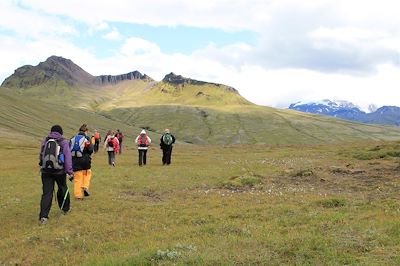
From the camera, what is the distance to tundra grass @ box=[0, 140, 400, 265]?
11891 mm

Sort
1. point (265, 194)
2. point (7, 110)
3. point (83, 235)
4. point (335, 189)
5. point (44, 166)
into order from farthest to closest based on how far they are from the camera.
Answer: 1. point (7, 110)
2. point (335, 189)
3. point (265, 194)
4. point (44, 166)
5. point (83, 235)

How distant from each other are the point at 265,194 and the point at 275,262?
12590 mm

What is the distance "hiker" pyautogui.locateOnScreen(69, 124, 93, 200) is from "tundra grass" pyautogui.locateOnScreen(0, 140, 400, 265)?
35.6 inches

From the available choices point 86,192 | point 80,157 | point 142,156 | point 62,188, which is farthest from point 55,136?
point 142,156

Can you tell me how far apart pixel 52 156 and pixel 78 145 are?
4.56 metres

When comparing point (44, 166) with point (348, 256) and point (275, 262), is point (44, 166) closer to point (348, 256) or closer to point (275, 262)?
point (275, 262)

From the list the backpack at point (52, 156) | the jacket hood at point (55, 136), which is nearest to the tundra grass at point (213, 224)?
the backpack at point (52, 156)

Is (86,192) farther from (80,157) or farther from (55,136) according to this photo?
(55,136)

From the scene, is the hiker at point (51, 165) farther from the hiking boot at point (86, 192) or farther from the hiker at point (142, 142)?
the hiker at point (142, 142)

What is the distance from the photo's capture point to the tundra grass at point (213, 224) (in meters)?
11.9

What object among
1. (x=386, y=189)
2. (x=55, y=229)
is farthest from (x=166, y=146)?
(x=55, y=229)

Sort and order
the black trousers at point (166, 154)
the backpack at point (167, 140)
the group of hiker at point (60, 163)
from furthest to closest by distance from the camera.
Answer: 1. the black trousers at point (166, 154)
2. the backpack at point (167, 140)
3. the group of hiker at point (60, 163)

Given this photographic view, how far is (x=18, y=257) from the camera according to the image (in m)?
13.8

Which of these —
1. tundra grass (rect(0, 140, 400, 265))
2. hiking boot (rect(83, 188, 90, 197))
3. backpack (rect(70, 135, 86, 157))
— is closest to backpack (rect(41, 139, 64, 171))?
tundra grass (rect(0, 140, 400, 265))
